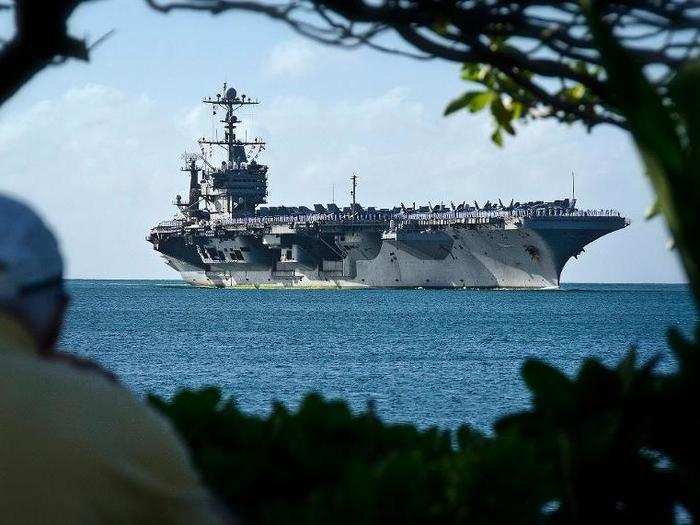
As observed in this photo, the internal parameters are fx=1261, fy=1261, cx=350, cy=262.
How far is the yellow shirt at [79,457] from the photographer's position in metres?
1.32

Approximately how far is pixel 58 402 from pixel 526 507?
Answer: 111 centimetres

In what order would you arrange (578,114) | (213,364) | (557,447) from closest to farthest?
(557,447), (578,114), (213,364)

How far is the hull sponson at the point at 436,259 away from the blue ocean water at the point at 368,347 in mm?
2135

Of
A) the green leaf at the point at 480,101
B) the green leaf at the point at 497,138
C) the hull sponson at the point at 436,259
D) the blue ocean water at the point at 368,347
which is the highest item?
the hull sponson at the point at 436,259

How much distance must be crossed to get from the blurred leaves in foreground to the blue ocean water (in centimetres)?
1358

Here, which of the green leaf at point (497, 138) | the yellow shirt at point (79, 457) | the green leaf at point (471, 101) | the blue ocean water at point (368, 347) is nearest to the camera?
the yellow shirt at point (79, 457)

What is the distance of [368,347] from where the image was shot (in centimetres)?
4959

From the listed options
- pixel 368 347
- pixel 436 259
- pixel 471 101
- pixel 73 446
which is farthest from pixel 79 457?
pixel 436 259

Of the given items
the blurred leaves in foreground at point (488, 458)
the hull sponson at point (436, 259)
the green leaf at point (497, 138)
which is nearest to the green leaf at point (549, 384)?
the blurred leaves in foreground at point (488, 458)

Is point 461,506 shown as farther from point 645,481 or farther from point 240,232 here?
point 240,232

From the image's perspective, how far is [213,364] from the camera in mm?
41250

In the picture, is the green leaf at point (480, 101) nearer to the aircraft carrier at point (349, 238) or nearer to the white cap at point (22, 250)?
the white cap at point (22, 250)

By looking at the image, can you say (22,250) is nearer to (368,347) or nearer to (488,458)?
(488,458)

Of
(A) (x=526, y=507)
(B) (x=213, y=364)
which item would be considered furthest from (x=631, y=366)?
(B) (x=213, y=364)
